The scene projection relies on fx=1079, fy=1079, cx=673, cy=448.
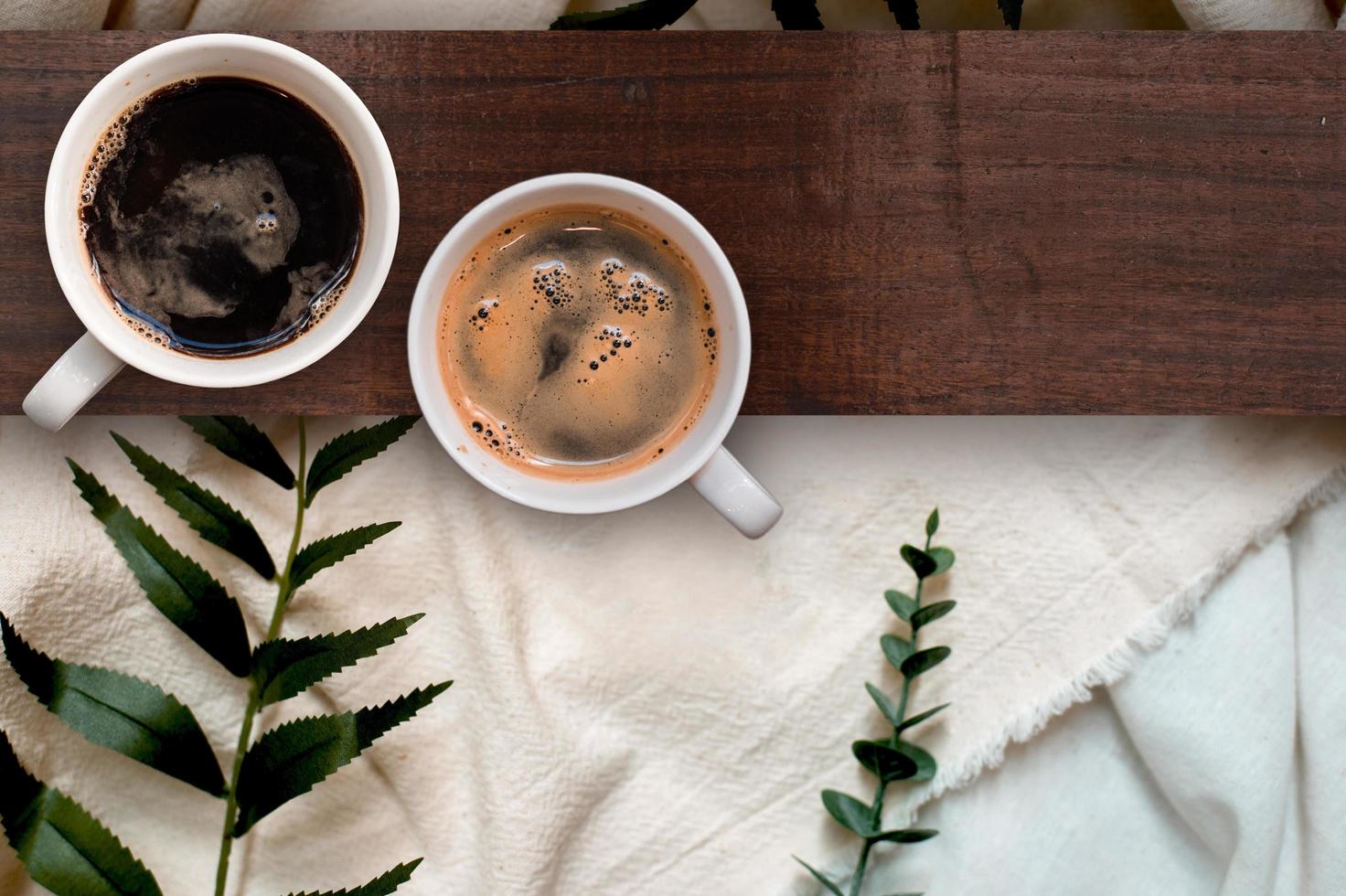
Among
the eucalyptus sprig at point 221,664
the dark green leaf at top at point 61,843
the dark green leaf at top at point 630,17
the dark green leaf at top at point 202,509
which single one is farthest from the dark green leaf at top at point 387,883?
the dark green leaf at top at point 630,17

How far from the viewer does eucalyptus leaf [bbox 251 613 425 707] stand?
77 cm

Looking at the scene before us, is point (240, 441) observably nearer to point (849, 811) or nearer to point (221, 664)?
point (221, 664)

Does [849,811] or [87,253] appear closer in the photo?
[87,253]

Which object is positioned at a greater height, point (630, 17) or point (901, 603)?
point (630, 17)

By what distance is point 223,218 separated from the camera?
80cm

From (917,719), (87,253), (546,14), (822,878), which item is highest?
(546,14)

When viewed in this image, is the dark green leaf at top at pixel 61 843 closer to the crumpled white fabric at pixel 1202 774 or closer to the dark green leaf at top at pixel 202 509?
the dark green leaf at top at pixel 202 509

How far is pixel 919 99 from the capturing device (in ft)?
2.73

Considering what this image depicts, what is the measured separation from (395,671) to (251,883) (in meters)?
0.22

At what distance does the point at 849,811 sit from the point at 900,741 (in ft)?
0.24

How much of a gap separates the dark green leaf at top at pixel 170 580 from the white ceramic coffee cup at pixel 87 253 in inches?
3.9

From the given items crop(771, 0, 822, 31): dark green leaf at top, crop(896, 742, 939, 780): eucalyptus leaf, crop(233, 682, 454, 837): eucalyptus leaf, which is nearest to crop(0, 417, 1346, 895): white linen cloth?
crop(896, 742, 939, 780): eucalyptus leaf

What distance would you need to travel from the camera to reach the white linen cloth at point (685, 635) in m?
0.91

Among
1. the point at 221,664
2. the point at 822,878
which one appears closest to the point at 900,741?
the point at 822,878
